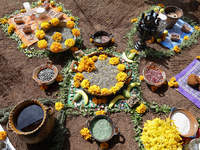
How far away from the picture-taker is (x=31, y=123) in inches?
161

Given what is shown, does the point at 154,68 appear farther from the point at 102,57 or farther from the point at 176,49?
the point at 102,57

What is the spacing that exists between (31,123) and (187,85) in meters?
6.69

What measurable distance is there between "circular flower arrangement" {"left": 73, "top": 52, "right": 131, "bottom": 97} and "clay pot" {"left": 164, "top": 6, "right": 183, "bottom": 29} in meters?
4.87

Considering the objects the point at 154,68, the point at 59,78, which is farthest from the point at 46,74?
the point at 154,68

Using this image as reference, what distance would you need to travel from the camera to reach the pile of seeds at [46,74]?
593 centimetres

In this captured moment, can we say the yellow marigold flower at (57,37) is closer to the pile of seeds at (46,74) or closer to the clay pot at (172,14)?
the pile of seeds at (46,74)

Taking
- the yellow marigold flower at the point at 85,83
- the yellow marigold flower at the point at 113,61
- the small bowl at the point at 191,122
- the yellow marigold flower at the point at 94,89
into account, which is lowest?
the small bowl at the point at 191,122

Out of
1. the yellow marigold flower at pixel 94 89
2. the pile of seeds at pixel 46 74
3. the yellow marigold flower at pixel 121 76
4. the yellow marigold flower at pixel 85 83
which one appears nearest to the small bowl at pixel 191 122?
the yellow marigold flower at pixel 121 76

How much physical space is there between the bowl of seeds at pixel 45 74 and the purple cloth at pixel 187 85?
19.1 ft

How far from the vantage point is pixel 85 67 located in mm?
5691

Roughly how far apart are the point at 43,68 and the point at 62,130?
2940 mm

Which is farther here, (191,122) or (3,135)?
(191,122)

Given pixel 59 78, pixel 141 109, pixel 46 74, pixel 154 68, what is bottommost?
pixel 141 109

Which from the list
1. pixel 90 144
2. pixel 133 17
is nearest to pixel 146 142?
pixel 90 144
